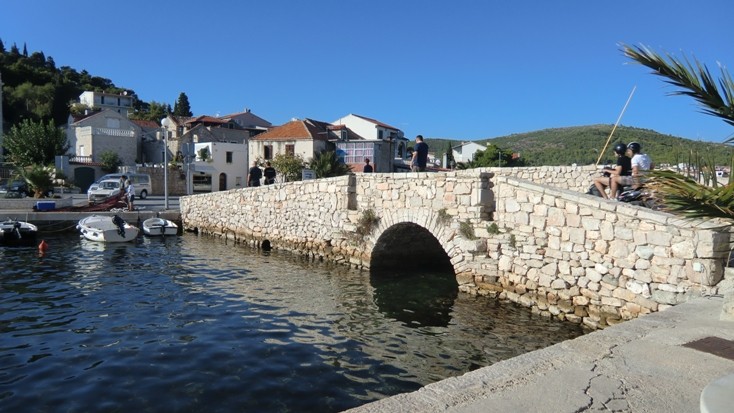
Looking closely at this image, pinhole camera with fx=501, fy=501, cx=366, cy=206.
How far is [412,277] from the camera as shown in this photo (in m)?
14.2

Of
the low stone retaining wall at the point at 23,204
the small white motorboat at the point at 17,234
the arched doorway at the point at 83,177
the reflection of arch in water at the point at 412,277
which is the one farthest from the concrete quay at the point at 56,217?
the arched doorway at the point at 83,177

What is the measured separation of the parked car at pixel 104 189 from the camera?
31.7m

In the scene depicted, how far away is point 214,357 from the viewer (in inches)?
298

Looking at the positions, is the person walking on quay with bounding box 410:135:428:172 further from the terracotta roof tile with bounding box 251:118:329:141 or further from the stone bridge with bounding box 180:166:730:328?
the terracotta roof tile with bounding box 251:118:329:141

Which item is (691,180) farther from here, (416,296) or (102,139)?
(102,139)

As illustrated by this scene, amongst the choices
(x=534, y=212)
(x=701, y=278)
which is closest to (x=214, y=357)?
(x=534, y=212)

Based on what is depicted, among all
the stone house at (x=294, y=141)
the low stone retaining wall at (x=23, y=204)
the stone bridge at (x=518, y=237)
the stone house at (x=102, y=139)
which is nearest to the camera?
the stone bridge at (x=518, y=237)

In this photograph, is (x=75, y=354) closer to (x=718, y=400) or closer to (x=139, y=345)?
(x=139, y=345)

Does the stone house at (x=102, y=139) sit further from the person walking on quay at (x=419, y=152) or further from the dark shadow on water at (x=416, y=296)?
the dark shadow on water at (x=416, y=296)

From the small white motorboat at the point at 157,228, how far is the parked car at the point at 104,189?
10.8 m

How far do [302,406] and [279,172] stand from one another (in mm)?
38328

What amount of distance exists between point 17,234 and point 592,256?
1960 centimetres

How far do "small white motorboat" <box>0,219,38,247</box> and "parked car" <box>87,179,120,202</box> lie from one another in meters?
12.6

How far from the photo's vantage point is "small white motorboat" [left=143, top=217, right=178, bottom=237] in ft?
73.3
